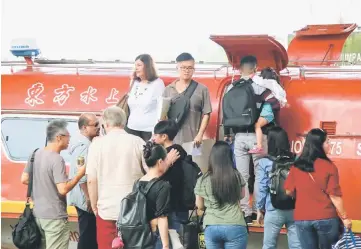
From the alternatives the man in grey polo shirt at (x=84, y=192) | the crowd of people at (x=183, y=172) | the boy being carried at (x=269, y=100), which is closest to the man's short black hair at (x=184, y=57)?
the crowd of people at (x=183, y=172)

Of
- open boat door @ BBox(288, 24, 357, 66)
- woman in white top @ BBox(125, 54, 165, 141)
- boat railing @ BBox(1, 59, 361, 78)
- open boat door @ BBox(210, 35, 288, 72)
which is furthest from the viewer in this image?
open boat door @ BBox(288, 24, 357, 66)

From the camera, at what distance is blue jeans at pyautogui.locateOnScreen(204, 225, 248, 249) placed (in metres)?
6.21

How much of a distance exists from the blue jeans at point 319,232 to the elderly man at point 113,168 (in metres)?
1.24

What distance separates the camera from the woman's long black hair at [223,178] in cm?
622

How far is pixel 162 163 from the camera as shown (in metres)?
6.09

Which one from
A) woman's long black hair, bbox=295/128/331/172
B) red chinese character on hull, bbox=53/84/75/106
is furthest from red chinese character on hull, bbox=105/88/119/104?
woman's long black hair, bbox=295/128/331/172

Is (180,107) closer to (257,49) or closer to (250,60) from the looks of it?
(250,60)

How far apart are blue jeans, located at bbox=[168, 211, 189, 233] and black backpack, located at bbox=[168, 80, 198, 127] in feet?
3.97

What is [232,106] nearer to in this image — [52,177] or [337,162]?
[337,162]

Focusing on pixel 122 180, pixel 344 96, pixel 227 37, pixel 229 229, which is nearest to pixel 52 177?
pixel 122 180

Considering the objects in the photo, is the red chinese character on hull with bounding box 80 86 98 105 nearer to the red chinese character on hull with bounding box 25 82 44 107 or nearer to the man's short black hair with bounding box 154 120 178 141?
the red chinese character on hull with bounding box 25 82 44 107

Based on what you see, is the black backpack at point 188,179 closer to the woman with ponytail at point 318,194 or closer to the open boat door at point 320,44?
the woman with ponytail at point 318,194

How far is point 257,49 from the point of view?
8242 millimetres

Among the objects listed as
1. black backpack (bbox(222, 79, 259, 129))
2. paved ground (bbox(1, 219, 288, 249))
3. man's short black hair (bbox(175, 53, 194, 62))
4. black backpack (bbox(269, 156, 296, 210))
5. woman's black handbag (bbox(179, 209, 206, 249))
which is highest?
man's short black hair (bbox(175, 53, 194, 62))
